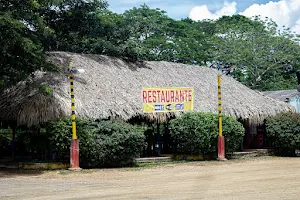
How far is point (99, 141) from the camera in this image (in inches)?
724

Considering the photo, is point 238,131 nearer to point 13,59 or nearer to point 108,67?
point 108,67

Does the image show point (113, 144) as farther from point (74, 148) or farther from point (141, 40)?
point (141, 40)

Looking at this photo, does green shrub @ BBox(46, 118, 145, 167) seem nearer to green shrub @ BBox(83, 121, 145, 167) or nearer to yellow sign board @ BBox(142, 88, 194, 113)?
green shrub @ BBox(83, 121, 145, 167)

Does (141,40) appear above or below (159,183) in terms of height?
above

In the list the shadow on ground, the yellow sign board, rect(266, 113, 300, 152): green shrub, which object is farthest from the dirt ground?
rect(266, 113, 300, 152): green shrub

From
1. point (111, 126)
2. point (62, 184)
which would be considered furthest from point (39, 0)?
point (62, 184)

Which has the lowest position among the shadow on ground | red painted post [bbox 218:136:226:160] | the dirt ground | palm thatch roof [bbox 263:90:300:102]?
the dirt ground

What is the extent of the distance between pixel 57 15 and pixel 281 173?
44.0 ft

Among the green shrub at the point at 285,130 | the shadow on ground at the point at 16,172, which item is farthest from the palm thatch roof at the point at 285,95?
the shadow on ground at the point at 16,172

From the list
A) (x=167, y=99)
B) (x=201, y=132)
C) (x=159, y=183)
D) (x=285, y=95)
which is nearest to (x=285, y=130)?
(x=201, y=132)

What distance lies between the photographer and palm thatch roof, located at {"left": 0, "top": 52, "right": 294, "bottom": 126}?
61.3 feet

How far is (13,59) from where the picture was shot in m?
16.9

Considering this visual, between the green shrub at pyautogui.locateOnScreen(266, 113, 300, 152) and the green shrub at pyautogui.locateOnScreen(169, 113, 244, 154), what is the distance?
291 centimetres

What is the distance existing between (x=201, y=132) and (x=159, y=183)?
7875 mm
